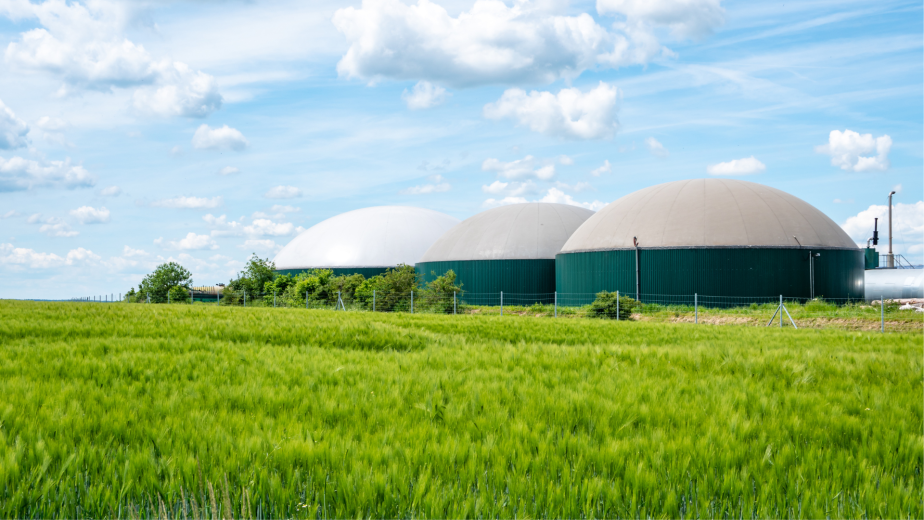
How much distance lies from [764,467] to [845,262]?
3767cm

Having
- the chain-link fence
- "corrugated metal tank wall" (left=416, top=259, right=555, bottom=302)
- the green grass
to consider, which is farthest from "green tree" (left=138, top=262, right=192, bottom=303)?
the green grass

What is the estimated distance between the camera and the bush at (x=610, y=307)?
27984 mm

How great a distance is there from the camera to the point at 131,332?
41.2ft

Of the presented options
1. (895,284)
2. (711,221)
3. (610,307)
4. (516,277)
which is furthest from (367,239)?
(895,284)


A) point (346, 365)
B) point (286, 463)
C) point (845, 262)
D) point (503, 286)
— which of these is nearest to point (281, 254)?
point (503, 286)

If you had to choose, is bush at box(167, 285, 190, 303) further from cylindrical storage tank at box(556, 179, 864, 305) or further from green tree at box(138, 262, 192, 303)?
cylindrical storage tank at box(556, 179, 864, 305)

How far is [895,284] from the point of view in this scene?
141 ft

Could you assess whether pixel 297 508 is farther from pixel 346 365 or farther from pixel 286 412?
pixel 346 365

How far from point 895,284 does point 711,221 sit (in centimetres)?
1939

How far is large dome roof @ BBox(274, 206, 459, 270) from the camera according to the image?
58000 millimetres

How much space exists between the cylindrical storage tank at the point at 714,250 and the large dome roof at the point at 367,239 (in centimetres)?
2456

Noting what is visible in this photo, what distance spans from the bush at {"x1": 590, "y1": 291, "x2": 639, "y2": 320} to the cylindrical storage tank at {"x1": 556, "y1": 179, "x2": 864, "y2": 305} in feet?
18.9

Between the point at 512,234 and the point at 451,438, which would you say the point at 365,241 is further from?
the point at 451,438

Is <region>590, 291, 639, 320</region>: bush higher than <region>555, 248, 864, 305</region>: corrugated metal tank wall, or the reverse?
<region>555, 248, 864, 305</region>: corrugated metal tank wall
